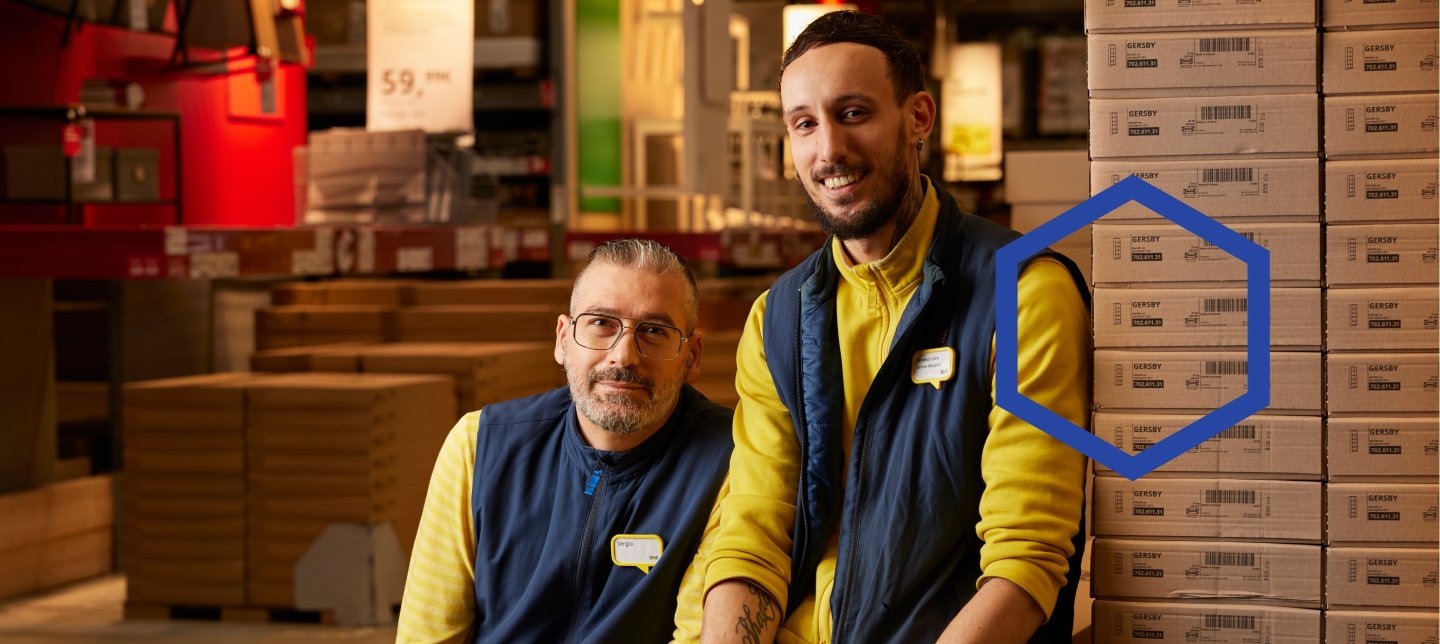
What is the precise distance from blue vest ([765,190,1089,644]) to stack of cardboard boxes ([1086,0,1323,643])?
13cm

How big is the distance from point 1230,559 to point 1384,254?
1.50ft

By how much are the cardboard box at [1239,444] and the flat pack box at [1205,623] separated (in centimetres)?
18

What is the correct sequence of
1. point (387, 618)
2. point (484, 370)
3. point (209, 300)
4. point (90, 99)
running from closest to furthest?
1. point (387, 618)
2. point (484, 370)
3. point (90, 99)
4. point (209, 300)

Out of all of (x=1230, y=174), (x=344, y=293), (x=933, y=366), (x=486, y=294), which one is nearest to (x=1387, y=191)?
(x=1230, y=174)

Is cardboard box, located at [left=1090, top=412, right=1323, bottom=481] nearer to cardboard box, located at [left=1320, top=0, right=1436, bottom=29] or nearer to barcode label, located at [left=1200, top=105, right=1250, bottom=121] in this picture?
barcode label, located at [left=1200, top=105, right=1250, bottom=121]

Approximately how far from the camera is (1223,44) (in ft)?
7.02

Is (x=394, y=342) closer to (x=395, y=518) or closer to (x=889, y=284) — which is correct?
→ (x=395, y=518)

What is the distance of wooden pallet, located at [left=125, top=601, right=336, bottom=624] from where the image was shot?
18.0 ft

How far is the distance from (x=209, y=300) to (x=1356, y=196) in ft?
19.9

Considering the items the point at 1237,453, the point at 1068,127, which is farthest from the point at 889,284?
the point at 1068,127

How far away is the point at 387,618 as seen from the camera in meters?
5.50

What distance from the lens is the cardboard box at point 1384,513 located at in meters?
2.12

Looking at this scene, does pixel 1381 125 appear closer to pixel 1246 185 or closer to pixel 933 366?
pixel 1246 185

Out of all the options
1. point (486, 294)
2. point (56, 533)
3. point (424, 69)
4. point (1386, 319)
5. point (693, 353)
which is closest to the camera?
point (1386, 319)
